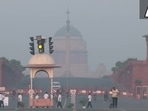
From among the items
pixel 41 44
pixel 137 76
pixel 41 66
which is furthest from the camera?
pixel 137 76

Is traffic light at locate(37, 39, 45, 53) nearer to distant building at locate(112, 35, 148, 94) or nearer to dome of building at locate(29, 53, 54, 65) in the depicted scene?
dome of building at locate(29, 53, 54, 65)

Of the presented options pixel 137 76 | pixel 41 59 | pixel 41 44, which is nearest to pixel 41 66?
pixel 41 59

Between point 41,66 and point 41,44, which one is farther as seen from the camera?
point 41,66

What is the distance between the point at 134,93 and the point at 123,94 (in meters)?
2.30

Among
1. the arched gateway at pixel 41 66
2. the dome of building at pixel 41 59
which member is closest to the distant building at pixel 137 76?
the arched gateway at pixel 41 66

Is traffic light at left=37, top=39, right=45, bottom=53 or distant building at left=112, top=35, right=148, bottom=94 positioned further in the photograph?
distant building at left=112, top=35, right=148, bottom=94

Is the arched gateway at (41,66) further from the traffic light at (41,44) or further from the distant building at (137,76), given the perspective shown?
the distant building at (137,76)

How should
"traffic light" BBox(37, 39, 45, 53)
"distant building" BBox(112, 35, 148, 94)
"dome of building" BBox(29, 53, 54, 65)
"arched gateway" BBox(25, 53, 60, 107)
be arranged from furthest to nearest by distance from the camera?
"distant building" BBox(112, 35, 148, 94) → "dome of building" BBox(29, 53, 54, 65) → "arched gateway" BBox(25, 53, 60, 107) → "traffic light" BBox(37, 39, 45, 53)

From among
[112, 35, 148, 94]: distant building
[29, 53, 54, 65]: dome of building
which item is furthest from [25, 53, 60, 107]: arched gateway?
[112, 35, 148, 94]: distant building

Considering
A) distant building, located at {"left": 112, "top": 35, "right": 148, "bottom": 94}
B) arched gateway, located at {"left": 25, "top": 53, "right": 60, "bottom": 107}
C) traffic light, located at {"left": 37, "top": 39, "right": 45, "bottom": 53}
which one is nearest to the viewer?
traffic light, located at {"left": 37, "top": 39, "right": 45, "bottom": 53}

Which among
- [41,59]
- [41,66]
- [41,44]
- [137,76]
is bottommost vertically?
[41,66]

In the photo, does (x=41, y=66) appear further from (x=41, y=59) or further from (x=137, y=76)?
(x=137, y=76)

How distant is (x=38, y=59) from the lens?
130ft

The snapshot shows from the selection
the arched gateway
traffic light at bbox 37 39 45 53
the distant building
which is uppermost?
the distant building
